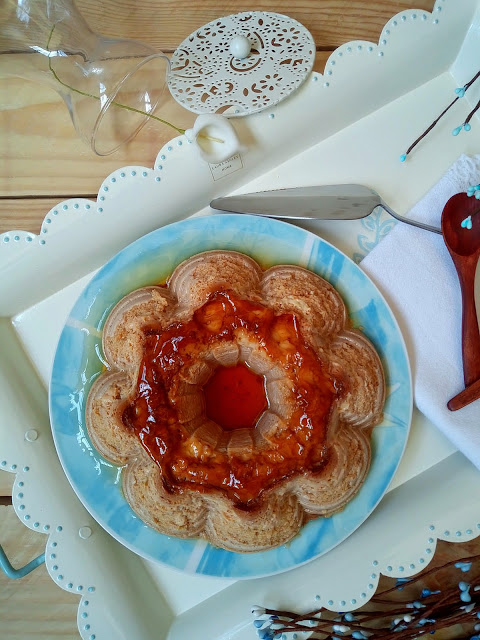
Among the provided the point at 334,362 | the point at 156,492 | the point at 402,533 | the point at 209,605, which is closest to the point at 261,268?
the point at 334,362

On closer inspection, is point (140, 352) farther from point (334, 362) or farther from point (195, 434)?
point (334, 362)

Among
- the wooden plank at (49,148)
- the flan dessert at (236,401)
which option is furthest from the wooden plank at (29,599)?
the wooden plank at (49,148)

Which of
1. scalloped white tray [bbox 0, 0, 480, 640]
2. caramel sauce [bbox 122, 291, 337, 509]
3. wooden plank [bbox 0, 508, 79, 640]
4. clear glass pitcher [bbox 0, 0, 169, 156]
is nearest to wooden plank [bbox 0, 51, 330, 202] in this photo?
clear glass pitcher [bbox 0, 0, 169, 156]

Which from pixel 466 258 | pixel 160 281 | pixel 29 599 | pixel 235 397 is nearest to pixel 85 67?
pixel 160 281

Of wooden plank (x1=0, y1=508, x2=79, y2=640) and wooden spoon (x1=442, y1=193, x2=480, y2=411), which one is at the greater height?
wooden spoon (x1=442, y1=193, x2=480, y2=411)

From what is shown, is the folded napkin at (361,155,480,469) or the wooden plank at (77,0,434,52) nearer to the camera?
the folded napkin at (361,155,480,469)

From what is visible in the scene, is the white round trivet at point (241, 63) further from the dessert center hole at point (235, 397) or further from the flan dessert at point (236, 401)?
the dessert center hole at point (235, 397)

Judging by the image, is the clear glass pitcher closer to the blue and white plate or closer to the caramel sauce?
the blue and white plate
